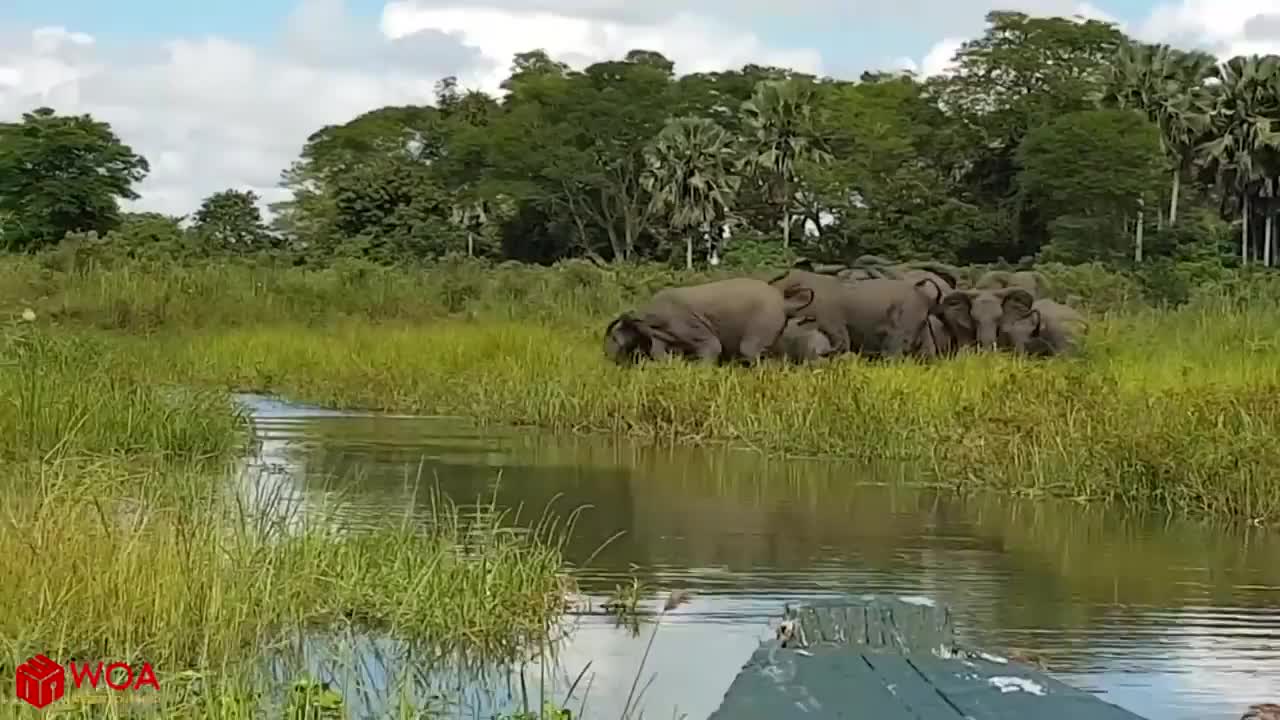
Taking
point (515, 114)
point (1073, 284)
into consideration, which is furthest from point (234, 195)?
point (1073, 284)

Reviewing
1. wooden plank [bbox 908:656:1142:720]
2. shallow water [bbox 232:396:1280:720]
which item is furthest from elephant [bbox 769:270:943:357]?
wooden plank [bbox 908:656:1142:720]

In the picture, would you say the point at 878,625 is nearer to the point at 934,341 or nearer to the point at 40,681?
the point at 40,681

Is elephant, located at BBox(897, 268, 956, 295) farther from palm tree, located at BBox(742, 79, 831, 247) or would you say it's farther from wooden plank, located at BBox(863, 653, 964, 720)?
palm tree, located at BBox(742, 79, 831, 247)

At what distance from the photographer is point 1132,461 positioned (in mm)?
9281

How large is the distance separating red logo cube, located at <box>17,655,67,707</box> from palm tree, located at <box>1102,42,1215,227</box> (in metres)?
45.0

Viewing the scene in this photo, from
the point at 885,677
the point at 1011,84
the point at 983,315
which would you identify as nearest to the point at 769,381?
the point at 983,315

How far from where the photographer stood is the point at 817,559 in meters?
7.68

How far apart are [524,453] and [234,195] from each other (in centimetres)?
4013

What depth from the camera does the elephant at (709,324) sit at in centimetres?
1579

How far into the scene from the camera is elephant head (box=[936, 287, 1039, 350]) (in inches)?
643

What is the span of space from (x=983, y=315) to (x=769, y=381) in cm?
419

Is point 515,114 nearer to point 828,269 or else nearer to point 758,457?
point 828,269

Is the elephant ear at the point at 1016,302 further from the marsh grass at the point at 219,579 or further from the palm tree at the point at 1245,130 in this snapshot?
the palm tree at the point at 1245,130

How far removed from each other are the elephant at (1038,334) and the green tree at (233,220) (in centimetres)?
2776
